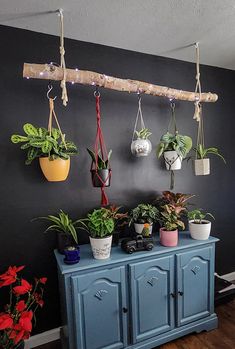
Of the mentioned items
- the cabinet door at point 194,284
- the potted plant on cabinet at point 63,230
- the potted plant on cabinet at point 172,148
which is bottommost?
the cabinet door at point 194,284

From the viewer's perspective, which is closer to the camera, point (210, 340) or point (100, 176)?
point (100, 176)

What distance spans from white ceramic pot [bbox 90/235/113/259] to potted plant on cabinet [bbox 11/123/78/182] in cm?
48

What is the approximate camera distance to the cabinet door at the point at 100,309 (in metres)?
1.41

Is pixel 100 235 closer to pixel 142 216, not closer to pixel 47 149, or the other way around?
pixel 142 216

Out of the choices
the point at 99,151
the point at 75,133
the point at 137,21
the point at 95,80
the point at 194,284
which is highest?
the point at 137,21

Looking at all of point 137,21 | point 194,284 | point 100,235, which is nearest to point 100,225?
point 100,235

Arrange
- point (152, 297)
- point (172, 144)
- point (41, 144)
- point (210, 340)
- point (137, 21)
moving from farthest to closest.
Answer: point (172, 144) < point (210, 340) < point (152, 297) < point (137, 21) < point (41, 144)

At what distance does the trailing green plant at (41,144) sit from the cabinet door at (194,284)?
1.12 metres

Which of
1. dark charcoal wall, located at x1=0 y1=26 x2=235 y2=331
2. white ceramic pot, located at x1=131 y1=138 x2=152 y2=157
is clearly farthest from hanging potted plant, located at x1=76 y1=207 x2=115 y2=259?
white ceramic pot, located at x1=131 y1=138 x2=152 y2=157

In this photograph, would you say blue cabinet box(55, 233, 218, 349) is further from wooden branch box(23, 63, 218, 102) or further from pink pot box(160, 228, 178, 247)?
wooden branch box(23, 63, 218, 102)

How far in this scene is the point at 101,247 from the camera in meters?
1.48

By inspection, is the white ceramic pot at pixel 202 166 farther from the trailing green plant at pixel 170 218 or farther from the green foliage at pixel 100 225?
the green foliage at pixel 100 225

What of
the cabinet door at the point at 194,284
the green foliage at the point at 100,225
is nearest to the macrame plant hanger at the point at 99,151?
the green foliage at the point at 100,225

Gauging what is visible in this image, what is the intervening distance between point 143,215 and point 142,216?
0.9 inches
